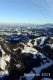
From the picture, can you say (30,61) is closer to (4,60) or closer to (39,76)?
(4,60)

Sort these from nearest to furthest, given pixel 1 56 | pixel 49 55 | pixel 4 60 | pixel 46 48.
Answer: pixel 4 60 < pixel 1 56 < pixel 49 55 < pixel 46 48

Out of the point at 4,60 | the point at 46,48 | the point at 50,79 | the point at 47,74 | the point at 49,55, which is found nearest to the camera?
the point at 50,79

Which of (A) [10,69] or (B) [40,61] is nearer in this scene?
(A) [10,69]

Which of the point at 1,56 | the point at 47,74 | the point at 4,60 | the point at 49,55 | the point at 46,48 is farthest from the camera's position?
the point at 46,48

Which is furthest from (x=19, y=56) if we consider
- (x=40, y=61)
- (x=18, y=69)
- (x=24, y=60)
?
(x=18, y=69)

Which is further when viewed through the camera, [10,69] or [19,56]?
[19,56]

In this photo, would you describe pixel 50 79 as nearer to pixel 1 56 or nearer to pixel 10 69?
pixel 10 69

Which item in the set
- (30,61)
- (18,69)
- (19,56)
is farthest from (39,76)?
(19,56)

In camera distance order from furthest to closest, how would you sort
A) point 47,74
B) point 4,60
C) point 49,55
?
point 49,55, point 4,60, point 47,74
